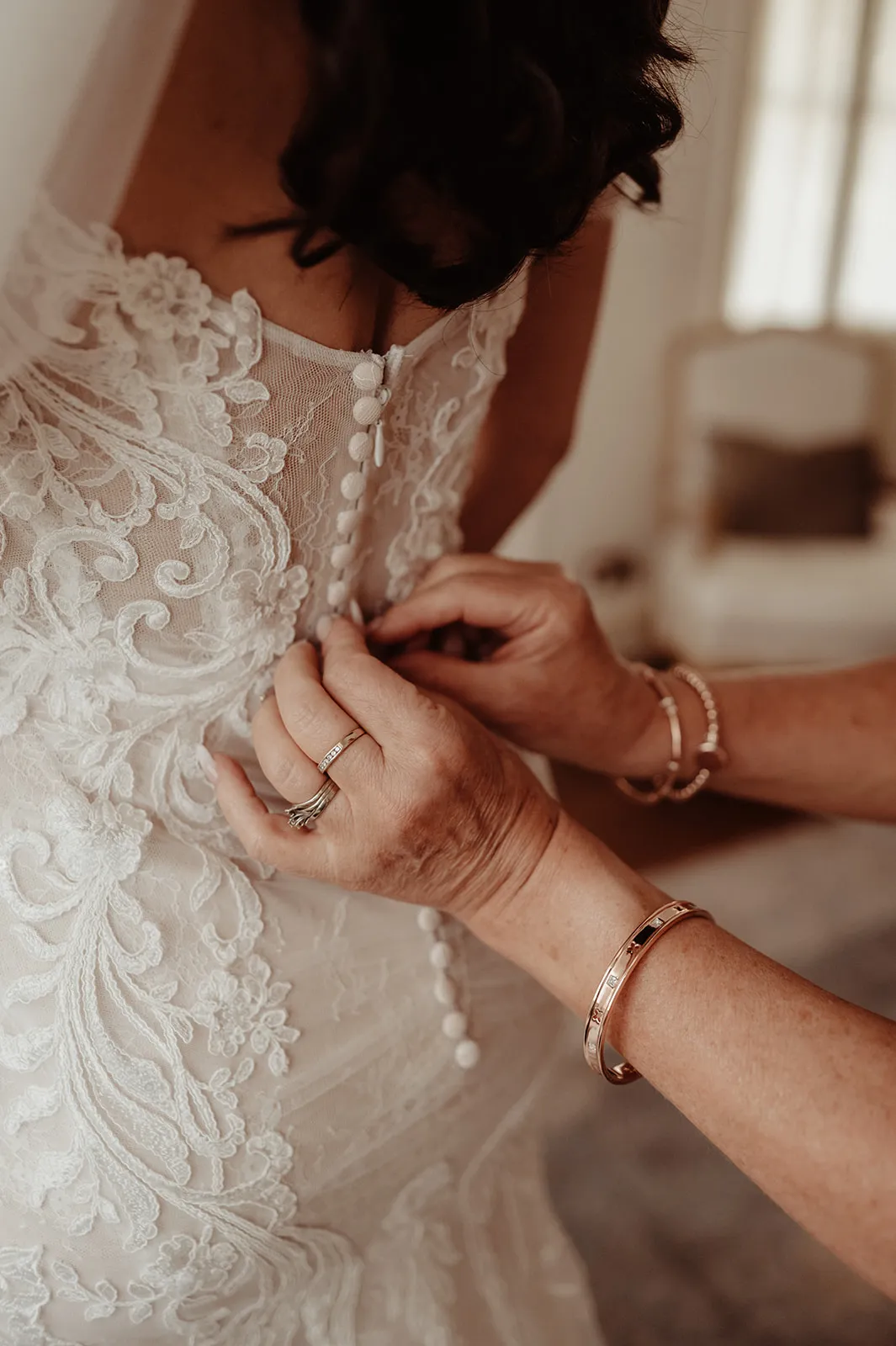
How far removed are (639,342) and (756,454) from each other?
2.55ft

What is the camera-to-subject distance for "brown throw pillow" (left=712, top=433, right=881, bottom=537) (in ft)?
12.2

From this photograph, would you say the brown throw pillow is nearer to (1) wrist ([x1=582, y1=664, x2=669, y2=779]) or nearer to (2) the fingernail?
(1) wrist ([x1=582, y1=664, x2=669, y2=779])

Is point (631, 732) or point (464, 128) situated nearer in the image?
point (464, 128)

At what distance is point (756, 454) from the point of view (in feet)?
12.3

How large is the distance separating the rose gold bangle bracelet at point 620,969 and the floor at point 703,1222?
3.62 feet

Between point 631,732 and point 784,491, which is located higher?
point 631,732

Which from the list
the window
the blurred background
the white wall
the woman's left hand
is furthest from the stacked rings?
the window

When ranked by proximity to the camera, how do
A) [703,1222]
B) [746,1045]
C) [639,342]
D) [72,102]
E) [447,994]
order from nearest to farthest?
[72,102], [746,1045], [447,994], [703,1222], [639,342]

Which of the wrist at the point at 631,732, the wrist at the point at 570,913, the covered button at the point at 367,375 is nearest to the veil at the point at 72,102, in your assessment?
the covered button at the point at 367,375

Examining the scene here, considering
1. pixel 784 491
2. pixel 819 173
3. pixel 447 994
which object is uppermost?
pixel 819 173

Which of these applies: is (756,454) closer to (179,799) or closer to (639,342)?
(639,342)

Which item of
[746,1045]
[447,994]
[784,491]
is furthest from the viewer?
[784,491]

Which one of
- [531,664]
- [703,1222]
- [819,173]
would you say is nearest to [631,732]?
[531,664]

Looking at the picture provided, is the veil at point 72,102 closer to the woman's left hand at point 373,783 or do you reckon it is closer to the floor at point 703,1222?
the woman's left hand at point 373,783
